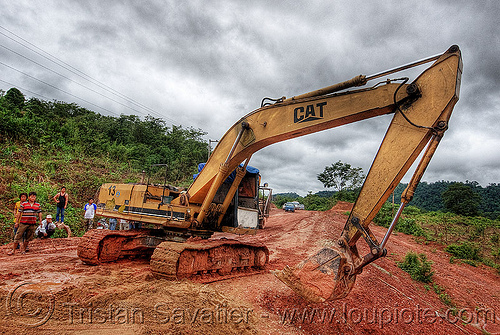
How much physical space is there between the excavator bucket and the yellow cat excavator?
0.01m

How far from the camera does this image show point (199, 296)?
163 inches

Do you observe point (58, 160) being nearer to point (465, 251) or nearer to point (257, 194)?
point (257, 194)

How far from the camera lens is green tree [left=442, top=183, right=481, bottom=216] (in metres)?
31.1

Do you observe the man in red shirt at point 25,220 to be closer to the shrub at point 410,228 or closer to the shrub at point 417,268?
the shrub at point 417,268

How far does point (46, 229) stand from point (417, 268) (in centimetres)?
1200

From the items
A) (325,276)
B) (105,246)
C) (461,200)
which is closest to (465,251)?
(325,276)

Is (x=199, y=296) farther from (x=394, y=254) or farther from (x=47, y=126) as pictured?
(x=47, y=126)

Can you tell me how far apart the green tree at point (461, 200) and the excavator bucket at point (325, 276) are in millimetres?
35173

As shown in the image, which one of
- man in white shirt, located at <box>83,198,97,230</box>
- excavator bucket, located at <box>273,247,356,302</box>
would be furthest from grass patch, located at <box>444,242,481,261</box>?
man in white shirt, located at <box>83,198,97,230</box>

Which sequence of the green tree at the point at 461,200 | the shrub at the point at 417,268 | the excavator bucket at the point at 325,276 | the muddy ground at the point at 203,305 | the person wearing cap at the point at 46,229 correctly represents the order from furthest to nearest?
the green tree at the point at 461,200 → the person wearing cap at the point at 46,229 → the shrub at the point at 417,268 → the excavator bucket at the point at 325,276 → the muddy ground at the point at 203,305

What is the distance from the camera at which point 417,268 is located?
7965 millimetres

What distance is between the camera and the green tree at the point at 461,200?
31.1m

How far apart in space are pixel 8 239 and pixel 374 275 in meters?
10.9

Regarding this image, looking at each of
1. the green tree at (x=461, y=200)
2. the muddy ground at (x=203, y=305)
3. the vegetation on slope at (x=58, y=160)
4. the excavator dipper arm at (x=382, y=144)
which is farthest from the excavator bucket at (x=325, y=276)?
the green tree at (x=461, y=200)
